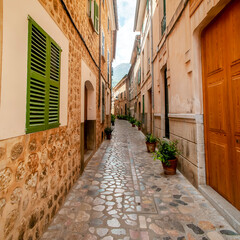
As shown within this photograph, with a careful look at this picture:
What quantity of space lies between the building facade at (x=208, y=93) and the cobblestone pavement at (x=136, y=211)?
35 centimetres

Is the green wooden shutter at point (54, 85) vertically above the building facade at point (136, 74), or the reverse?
the building facade at point (136, 74)

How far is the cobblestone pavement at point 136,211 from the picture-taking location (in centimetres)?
202

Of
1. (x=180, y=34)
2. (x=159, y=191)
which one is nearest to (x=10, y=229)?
(x=159, y=191)

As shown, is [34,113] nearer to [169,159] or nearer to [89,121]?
[169,159]

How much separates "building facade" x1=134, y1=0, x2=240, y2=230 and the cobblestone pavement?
350 mm

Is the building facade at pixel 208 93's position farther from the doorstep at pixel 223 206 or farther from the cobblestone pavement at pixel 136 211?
the cobblestone pavement at pixel 136 211

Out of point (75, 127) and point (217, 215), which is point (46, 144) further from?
point (217, 215)

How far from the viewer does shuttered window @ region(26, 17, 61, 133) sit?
1.80m

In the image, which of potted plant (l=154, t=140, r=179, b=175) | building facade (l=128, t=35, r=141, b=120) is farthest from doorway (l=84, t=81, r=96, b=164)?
building facade (l=128, t=35, r=141, b=120)

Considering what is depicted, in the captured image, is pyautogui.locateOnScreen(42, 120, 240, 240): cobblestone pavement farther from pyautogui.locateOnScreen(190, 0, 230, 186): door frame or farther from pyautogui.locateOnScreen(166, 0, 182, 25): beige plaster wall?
pyautogui.locateOnScreen(166, 0, 182, 25): beige plaster wall

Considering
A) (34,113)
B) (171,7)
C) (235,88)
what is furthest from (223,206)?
(171,7)

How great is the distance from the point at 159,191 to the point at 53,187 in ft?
6.87

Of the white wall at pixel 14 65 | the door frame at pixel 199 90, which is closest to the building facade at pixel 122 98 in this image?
the door frame at pixel 199 90

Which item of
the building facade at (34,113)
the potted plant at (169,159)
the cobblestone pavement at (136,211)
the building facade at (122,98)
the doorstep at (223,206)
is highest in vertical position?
the building facade at (122,98)
